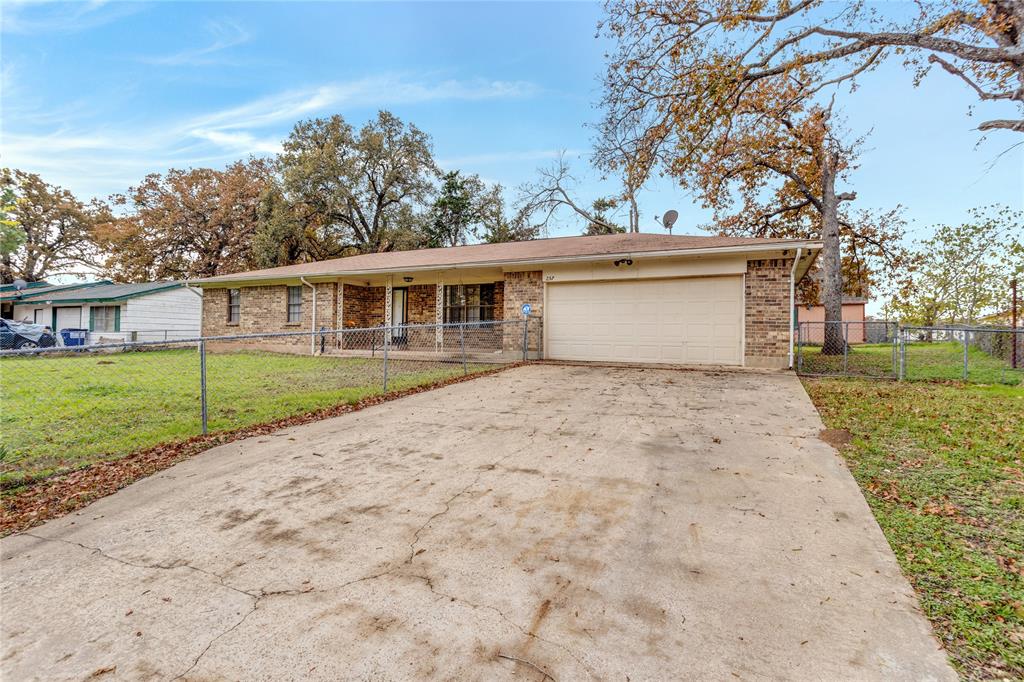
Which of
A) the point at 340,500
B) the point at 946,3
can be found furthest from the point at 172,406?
the point at 946,3

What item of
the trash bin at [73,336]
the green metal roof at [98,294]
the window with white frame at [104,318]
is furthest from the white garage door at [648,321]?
the window with white frame at [104,318]

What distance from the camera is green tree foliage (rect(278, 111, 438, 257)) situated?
25.2m

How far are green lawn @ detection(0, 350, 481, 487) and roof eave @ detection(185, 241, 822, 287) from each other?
10.0 feet

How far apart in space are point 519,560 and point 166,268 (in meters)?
35.8

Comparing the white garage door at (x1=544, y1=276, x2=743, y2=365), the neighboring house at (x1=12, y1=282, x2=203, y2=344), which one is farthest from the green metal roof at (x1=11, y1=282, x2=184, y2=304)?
the white garage door at (x1=544, y1=276, x2=743, y2=365)

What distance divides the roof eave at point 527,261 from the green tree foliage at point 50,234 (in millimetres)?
23830

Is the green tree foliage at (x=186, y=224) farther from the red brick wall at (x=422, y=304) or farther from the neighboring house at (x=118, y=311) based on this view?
the red brick wall at (x=422, y=304)

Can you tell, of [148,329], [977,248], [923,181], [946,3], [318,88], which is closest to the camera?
[946,3]

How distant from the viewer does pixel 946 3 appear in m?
7.87

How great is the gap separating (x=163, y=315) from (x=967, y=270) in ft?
134

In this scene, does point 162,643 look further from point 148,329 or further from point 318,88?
point 148,329

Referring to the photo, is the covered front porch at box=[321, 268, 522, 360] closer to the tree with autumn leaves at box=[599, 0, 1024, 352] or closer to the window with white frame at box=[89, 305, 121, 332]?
the tree with autumn leaves at box=[599, 0, 1024, 352]

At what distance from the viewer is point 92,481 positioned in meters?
3.77

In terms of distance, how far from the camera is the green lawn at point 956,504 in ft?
5.91
